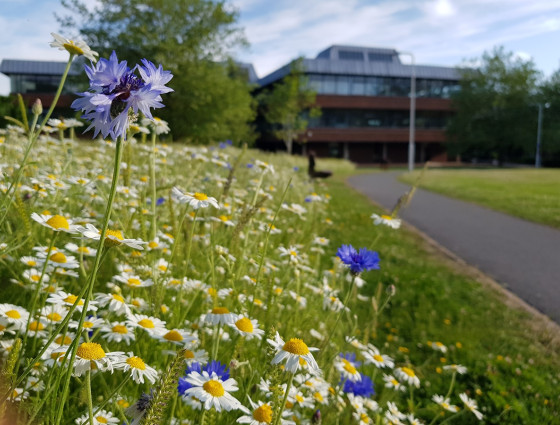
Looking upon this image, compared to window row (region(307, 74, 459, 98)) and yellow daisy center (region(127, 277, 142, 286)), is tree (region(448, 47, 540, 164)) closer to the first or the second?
window row (region(307, 74, 459, 98))

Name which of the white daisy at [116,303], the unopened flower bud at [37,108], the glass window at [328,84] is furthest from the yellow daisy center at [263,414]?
the glass window at [328,84]

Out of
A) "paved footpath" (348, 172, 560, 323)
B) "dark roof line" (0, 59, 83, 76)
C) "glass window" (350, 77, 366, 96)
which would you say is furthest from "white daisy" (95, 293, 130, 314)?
"dark roof line" (0, 59, 83, 76)

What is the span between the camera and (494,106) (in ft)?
180

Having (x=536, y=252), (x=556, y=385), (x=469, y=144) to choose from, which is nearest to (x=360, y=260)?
(x=556, y=385)

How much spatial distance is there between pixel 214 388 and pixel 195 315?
54.4 inches

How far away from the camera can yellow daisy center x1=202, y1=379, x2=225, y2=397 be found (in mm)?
1402

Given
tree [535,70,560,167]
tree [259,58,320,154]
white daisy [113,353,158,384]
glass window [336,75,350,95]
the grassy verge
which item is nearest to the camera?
white daisy [113,353,158,384]

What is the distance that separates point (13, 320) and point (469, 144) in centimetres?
5751

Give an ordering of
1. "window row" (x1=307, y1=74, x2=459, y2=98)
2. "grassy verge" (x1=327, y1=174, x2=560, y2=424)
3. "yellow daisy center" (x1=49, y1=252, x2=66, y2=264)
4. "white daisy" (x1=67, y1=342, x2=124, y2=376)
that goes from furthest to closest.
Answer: "window row" (x1=307, y1=74, x2=459, y2=98) < "grassy verge" (x1=327, y1=174, x2=560, y2=424) < "yellow daisy center" (x1=49, y1=252, x2=66, y2=264) < "white daisy" (x1=67, y1=342, x2=124, y2=376)

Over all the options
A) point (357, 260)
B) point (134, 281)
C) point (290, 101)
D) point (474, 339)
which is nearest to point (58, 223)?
point (134, 281)

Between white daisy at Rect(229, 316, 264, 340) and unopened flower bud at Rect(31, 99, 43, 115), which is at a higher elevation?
unopened flower bud at Rect(31, 99, 43, 115)

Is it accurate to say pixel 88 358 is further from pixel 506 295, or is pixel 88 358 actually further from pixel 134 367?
pixel 506 295

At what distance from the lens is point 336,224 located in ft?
30.7

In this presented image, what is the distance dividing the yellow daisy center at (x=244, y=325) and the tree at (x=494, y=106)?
55787 millimetres
